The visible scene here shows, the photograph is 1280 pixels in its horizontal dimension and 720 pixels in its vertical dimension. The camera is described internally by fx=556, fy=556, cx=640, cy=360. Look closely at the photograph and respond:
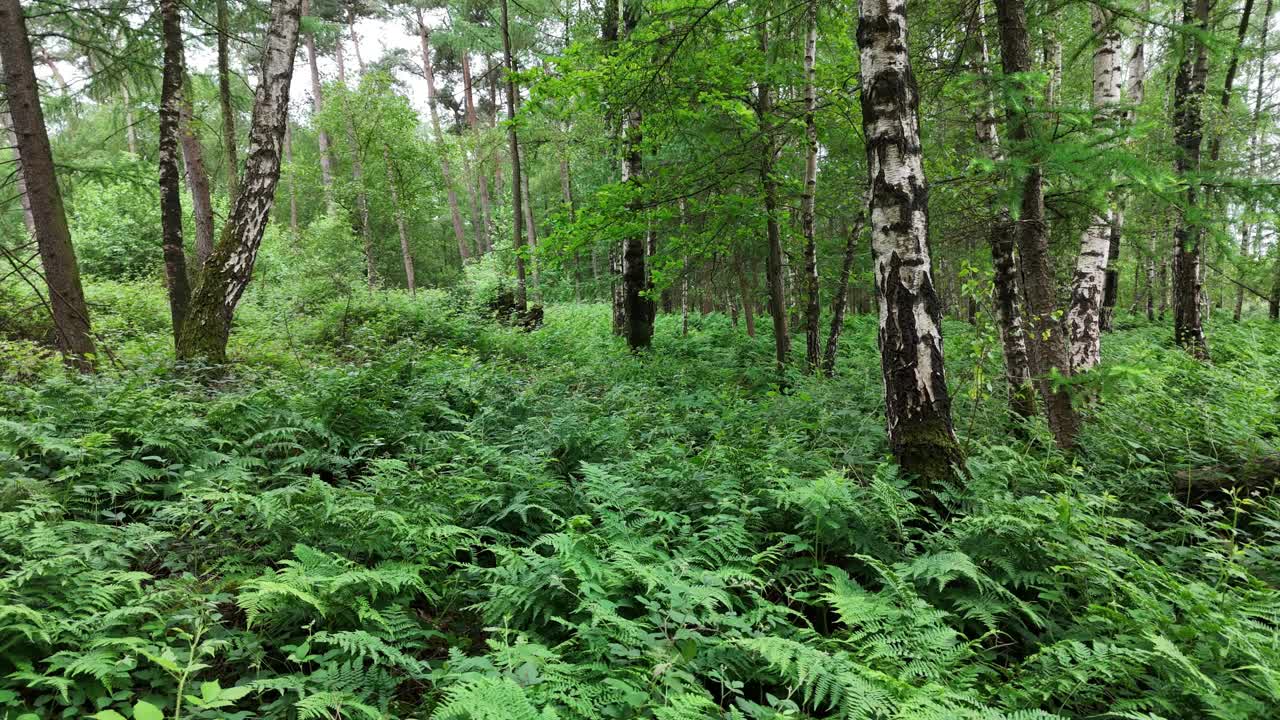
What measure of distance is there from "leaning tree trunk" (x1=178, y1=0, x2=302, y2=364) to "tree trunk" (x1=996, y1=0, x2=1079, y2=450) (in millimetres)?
8324

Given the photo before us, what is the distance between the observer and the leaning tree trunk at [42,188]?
6.69 meters

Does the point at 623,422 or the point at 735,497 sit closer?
the point at 735,497

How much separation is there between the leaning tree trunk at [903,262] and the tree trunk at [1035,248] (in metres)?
1.50

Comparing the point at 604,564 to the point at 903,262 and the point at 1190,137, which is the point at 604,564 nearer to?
the point at 903,262

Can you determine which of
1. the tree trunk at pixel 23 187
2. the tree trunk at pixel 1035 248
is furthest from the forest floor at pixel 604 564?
the tree trunk at pixel 23 187

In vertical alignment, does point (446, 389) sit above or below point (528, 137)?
below

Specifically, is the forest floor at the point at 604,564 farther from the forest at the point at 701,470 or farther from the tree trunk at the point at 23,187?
the tree trunk at the point at 23,187

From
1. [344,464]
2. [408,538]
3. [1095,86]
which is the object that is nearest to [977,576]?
[408,538]

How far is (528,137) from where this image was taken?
21078 millimetres

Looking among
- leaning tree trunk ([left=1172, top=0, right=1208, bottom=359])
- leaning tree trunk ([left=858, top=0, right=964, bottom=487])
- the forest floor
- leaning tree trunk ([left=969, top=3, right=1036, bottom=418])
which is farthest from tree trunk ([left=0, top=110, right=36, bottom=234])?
leaning tree trunk ([left=1172, top=0, right=1208, bottom=359])

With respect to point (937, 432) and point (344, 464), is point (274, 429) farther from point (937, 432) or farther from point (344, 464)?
point (937, 432)

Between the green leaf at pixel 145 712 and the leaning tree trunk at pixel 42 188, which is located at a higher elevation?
the leaning tree trunk at pixel 42 188

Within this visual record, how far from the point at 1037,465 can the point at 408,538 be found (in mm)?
4951

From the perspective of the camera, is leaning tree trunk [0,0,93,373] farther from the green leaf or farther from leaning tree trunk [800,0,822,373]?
leaning tree trunk [800,0,822,373]
